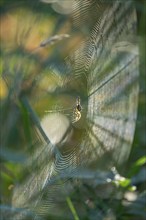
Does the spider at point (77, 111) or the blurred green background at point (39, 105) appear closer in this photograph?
the spider at point (77, 111)

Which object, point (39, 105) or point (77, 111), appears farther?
point (39, 105)

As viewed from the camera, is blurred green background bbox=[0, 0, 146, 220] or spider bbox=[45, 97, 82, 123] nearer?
spider bbox=[45, 97, 82, 123]

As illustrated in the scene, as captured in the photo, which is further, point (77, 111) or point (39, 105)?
point (39, 105)

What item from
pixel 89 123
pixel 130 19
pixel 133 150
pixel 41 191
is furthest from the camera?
pixel 133 150

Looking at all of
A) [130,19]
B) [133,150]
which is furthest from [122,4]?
[133,150]

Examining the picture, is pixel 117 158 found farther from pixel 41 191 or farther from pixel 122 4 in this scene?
pixel 41 191

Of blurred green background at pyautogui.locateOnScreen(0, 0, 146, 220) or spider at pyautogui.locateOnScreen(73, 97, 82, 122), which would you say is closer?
spider at pyautogui.locateOnScreen(73, 97, 82, 122)

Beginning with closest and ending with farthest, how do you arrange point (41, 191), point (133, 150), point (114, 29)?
point (41, 191), point (114, 29), point (133, 150)

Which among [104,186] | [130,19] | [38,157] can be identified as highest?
[130,19]

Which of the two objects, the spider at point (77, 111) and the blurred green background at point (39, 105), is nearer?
the spider at point (77, 111)

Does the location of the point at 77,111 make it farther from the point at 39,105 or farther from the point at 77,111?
the point at 39,105

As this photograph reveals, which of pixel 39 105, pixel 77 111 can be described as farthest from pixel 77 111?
pixel 39 105
